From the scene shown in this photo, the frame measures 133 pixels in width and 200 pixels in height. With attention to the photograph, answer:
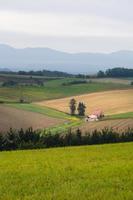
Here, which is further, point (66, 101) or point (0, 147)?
point (66, 101)

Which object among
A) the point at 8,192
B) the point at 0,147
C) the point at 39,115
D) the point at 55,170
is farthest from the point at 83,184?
the point at 39,115

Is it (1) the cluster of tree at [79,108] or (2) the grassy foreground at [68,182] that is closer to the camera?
(2) the grassy foreground at [68,182]

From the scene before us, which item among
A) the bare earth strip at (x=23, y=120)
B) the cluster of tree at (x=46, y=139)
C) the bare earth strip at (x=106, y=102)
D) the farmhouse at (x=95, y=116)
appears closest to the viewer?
the cluster of tree at (x=46, y=139)

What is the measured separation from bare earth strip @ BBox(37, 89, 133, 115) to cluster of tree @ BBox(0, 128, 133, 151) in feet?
146

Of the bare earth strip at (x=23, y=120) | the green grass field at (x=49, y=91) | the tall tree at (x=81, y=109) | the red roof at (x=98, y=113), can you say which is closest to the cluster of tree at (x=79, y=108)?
the tall tree at (x=81, y=109)

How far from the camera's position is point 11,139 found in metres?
42.1

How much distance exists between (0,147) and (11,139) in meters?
2.05

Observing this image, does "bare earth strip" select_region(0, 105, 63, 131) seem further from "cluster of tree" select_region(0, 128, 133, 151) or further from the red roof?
"cluster of tree" select_region(0, 128, 133, 151)

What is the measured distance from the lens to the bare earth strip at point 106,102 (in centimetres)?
10069

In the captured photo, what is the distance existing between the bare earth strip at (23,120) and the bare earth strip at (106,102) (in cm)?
1704

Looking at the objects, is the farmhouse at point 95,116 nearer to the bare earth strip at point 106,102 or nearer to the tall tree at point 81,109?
the bare earth strip at point 106,102

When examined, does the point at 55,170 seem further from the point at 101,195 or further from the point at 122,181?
the point at 101,195

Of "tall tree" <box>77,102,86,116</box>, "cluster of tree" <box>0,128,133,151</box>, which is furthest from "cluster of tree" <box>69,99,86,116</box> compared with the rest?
"cluster of tree" <box>0,128,133,151</box>

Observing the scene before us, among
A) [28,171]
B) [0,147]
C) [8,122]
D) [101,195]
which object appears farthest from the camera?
[8,122]
